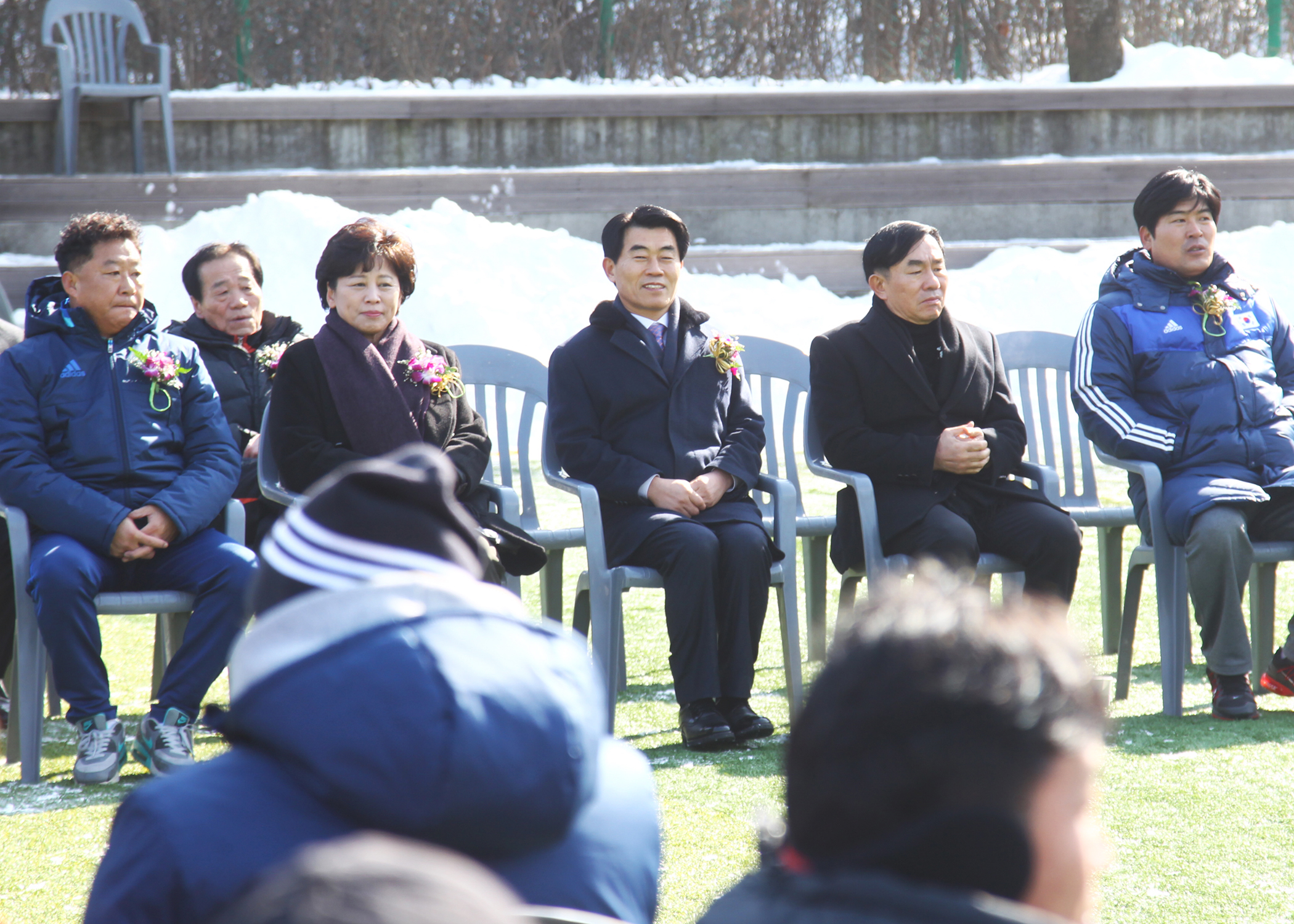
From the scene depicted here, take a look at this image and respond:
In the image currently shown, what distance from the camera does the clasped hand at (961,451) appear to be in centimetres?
413

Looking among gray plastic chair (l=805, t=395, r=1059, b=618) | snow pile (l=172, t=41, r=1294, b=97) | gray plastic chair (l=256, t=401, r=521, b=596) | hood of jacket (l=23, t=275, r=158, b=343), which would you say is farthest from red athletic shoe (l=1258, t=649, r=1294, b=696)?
snow pile (l=172, t=41, r=1294, b=97)

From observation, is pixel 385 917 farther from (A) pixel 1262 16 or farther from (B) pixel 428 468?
(A) pixel 1262 16

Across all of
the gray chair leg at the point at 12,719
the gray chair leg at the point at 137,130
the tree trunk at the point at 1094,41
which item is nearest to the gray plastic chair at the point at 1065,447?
the gray chair leg at the point at 12,719

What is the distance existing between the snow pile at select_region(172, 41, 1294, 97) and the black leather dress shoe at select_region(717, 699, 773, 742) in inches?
329

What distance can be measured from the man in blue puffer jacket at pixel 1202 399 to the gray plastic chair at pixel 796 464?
38.0 inches

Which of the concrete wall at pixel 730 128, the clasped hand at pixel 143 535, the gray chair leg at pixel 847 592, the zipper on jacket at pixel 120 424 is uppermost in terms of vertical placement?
the concrete wall at pixel 730 128

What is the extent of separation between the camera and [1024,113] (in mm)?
11203

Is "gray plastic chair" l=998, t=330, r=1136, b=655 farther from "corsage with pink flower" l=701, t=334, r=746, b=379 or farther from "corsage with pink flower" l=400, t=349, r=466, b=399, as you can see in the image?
"corsage with pink flower" l=400, t=349, r=466, b=399

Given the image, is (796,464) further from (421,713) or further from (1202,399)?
(421,713)

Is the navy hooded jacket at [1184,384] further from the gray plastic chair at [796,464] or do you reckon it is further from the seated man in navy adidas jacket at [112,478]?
the seated man in navy adidas jacket at [112,478]

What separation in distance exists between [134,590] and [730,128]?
8346mm

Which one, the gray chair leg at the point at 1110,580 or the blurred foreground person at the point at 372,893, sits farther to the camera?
the gray chair leg at the point at 1110,580

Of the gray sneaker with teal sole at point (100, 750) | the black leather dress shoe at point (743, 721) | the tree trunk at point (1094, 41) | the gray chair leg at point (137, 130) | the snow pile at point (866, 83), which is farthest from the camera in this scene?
the tree trunk at point (1094, 41)

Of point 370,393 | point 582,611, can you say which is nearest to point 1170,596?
point 582,611
